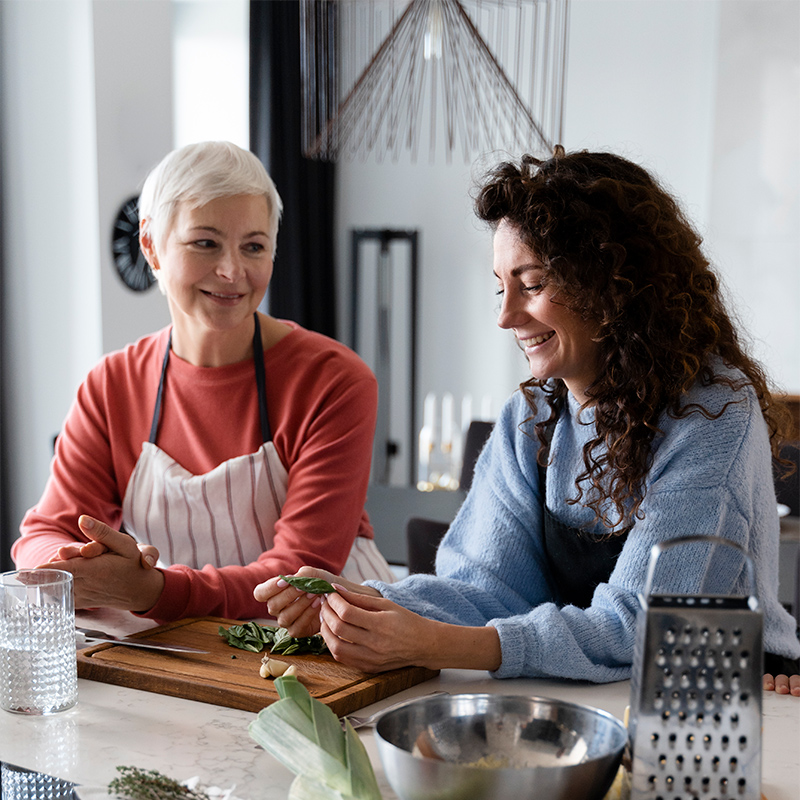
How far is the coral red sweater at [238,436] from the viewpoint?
1710 mm

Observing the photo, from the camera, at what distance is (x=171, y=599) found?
147 centimetres

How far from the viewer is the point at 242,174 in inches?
70.4

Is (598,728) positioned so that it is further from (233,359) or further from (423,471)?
(423,471)

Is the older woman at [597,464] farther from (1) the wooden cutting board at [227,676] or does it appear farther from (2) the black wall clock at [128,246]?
(2) the black wall clock at [128,246]

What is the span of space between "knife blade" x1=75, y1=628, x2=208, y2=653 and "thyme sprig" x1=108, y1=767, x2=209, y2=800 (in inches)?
14.6

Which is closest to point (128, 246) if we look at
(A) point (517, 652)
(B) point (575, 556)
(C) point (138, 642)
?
(C) point (138, 642)

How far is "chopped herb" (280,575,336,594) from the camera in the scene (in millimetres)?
1224

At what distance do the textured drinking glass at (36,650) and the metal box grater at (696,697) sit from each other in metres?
0.65

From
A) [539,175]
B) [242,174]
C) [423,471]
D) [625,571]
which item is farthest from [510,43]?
[625,571]

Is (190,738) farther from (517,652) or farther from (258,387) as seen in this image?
(258,387)

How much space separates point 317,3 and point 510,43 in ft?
3.40

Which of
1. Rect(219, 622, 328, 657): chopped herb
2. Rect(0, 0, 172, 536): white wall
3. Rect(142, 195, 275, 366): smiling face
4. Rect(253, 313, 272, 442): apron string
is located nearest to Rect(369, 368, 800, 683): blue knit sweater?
Rect(219, 622, 328, 657): chopped herb

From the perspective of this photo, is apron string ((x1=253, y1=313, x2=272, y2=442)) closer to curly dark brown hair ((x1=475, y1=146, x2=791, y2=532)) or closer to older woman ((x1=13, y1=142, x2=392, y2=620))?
older woman ((x1=13, y1=142, x2=392, y2=620))

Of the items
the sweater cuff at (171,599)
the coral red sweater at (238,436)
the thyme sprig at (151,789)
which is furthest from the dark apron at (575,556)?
the thyme sprig at (151,789)
